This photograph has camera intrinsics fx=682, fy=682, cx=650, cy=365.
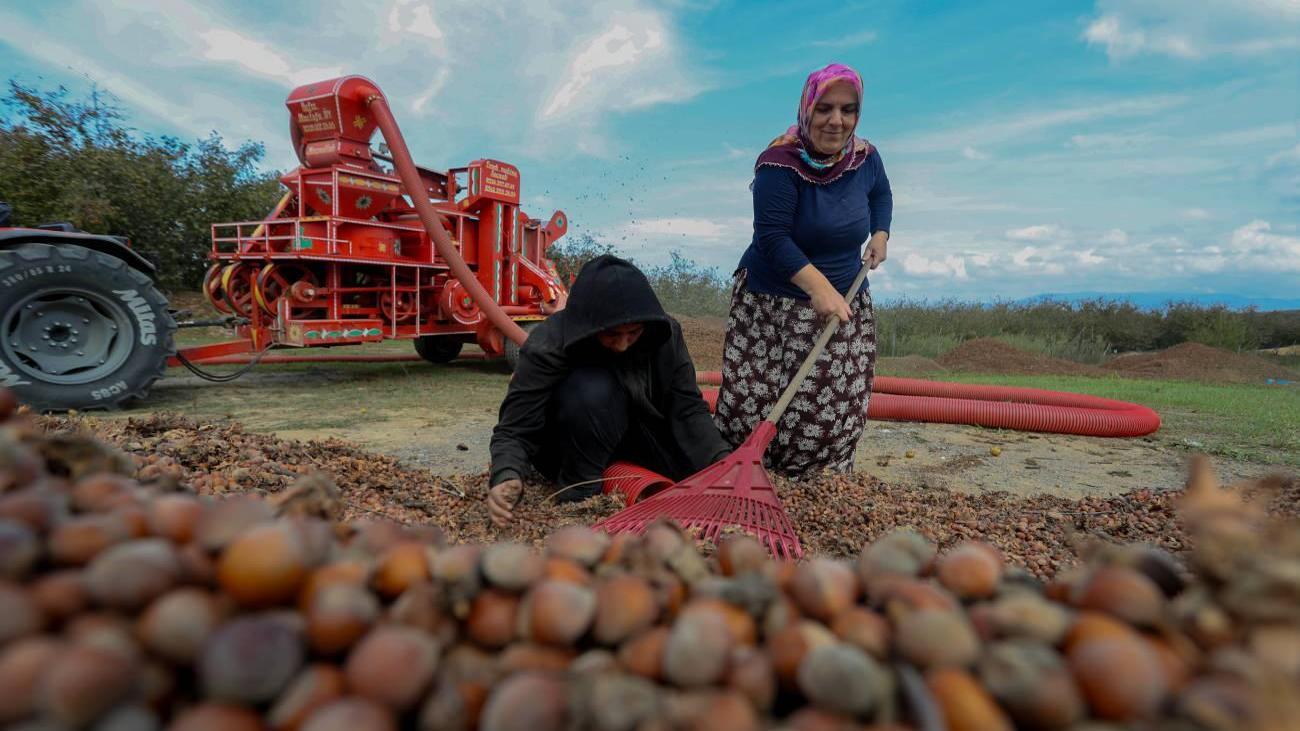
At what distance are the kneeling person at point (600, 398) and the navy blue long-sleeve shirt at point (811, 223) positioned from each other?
0.58m

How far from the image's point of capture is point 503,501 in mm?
2514

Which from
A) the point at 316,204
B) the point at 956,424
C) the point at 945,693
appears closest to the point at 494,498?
the point at 945,693

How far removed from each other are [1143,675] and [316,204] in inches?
271

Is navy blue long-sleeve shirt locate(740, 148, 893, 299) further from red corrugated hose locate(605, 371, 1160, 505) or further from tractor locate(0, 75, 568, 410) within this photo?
tractor locate(0, 75, 568, 410)

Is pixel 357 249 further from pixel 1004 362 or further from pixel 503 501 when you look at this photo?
pixel 1004 362

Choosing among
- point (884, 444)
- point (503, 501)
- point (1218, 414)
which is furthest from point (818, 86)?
point (1218, 414)

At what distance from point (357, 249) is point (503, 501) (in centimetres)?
442

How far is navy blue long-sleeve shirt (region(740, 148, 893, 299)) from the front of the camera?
305cm

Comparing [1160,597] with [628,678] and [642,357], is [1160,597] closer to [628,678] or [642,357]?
[628,678]

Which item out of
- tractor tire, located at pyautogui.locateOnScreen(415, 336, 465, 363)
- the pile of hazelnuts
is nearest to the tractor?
tractor tire, located at pyautogui.locateOnScreen(415, 336, 465, 363)

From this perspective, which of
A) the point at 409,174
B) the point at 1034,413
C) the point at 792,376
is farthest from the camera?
the point at 409,174

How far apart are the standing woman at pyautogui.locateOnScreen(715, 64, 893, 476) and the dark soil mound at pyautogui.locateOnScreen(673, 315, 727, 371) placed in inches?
226

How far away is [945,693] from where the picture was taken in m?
0.57

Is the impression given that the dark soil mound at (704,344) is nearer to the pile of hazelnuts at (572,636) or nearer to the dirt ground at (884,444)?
the dirt ground at (884,444)
